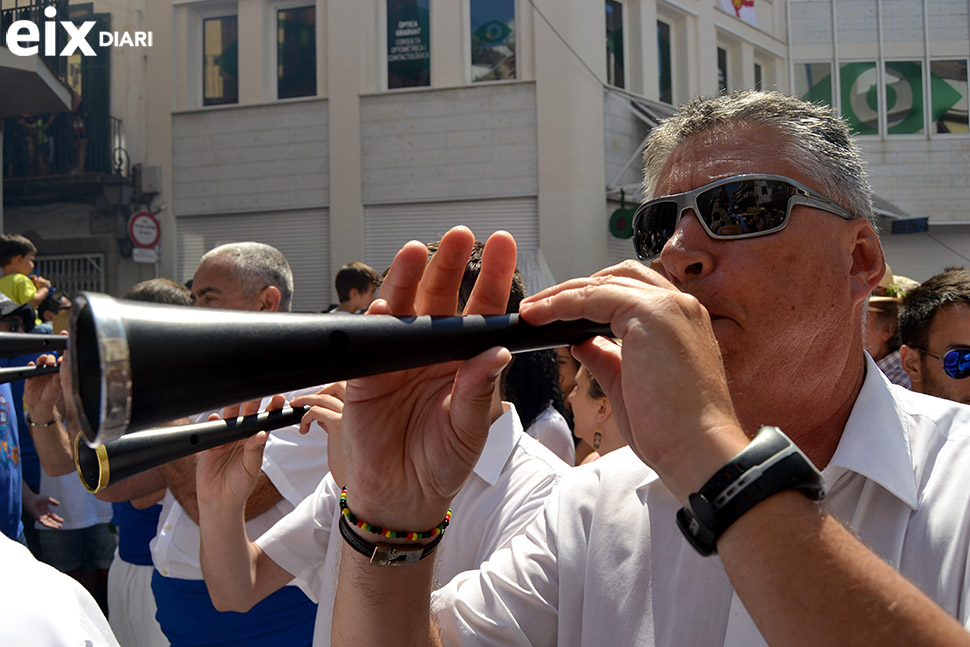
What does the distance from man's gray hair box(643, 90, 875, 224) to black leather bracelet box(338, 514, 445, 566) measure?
1.16 meters

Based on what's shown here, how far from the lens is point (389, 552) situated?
1578 millimetres

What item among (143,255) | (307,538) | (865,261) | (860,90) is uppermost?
(860,90)

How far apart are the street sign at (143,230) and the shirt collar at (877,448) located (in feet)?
47.1

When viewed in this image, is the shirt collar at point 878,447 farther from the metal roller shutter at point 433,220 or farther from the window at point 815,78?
the window at point 815,78

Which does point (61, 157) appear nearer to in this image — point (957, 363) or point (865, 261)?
point (957, 363)

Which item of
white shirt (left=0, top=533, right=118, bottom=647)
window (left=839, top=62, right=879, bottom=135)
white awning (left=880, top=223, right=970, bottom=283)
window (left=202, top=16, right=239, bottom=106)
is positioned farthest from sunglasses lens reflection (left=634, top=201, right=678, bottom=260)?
window (left=839, top=62, right=879, bottom=135)

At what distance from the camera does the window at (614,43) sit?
16.4 m

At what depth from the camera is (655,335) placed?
3.96ft

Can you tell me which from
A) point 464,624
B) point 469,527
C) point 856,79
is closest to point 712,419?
point 464,624

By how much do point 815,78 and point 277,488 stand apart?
2126 centimetres

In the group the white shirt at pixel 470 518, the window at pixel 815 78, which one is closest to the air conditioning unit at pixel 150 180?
the white shirt at pixel 470 518

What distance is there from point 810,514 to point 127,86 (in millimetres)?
18641

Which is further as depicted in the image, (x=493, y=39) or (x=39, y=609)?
(x=493, y=39)

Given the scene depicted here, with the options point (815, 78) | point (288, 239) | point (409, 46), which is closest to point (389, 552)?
point (288, 239)
